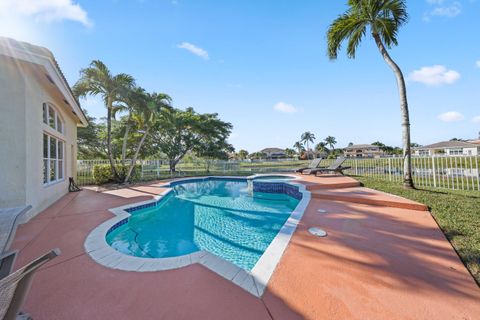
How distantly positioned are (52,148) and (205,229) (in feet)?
21.6

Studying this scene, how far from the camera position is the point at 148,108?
39.3 ft

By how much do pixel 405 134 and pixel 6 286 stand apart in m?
9.64

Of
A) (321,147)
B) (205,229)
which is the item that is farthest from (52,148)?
(321,147)

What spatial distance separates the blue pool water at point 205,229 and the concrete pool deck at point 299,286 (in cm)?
100

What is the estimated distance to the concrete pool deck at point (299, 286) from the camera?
75.9 inches

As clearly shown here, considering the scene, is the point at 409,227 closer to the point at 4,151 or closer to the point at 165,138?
the point at 4,151

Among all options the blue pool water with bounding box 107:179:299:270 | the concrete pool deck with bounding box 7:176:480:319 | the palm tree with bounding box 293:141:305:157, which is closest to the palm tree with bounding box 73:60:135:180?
the blue pool water with bounding box 107:179:299:270

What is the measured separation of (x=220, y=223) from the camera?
580 cm

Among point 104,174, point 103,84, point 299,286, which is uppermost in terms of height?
point 103,84

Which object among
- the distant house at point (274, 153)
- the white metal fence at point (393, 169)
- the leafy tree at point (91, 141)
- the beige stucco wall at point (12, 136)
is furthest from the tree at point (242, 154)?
the beige stucco wall at point (12, 136)

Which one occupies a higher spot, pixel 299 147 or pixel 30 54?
pixel 299 147

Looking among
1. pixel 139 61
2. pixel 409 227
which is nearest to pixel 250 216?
pixel 409 227

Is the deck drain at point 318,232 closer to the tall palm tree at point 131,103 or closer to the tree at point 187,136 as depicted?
the tall palm tree at point 131,103

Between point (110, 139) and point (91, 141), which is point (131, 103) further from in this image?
point (91, 141)
